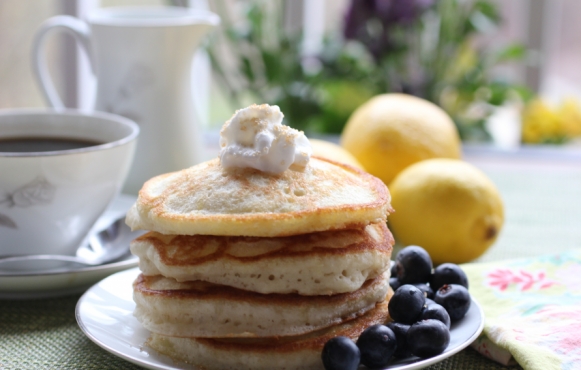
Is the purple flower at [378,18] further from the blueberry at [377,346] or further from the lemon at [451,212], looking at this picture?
the blueberry at [377,346]

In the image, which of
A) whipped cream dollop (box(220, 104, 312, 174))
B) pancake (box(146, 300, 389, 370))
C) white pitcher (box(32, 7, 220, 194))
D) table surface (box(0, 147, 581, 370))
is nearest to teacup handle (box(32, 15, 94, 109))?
white pitcher (box(32, 7, 220, 194))

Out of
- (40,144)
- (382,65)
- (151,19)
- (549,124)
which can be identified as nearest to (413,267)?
(40,144)

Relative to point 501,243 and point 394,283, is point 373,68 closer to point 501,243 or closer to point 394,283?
point 501,243

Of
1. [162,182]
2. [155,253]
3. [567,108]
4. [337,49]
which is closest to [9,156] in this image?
[162,182]

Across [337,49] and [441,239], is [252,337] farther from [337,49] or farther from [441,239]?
[337,49]

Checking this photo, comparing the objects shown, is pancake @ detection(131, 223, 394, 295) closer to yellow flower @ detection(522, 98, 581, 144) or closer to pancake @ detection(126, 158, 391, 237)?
pancake @ detection(126, 158, 391, 237)
